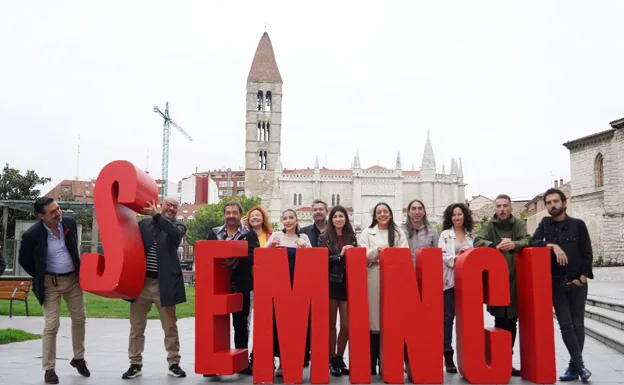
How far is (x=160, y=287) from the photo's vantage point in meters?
6.32

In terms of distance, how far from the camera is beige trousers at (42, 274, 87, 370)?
612cm

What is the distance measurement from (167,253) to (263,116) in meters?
84.5

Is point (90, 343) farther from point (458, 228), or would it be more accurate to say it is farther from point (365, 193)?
point (365, 193)

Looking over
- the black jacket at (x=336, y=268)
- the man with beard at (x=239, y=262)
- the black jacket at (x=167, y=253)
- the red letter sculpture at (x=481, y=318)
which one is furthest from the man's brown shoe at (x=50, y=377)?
the red letter sculpture at (x=481, y=318)

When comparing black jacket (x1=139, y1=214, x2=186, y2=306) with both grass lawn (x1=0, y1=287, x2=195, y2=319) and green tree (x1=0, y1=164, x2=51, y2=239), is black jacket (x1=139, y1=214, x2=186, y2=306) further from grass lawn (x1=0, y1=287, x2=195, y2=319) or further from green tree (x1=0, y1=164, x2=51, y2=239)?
green tree (x1=0, y1=164, x2=51, y2=239)

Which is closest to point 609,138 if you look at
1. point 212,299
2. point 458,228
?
point 458,228

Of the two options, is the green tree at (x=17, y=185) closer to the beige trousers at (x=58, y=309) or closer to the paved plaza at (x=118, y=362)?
the paved plaza at (x=118, y=362)

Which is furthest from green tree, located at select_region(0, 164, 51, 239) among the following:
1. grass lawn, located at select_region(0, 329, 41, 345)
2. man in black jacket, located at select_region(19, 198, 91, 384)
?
man in black jacket, located at select_region(19, 198, 91, 384)

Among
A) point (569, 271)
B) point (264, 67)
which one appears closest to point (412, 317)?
point (569, 271)

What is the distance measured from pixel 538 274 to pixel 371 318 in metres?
1.72

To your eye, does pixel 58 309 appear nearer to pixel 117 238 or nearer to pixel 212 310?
pixel 117 238

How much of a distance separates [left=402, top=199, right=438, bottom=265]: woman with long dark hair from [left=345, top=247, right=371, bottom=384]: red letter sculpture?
1166mm

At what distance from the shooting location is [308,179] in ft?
281

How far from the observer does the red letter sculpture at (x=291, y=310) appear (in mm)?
6027
